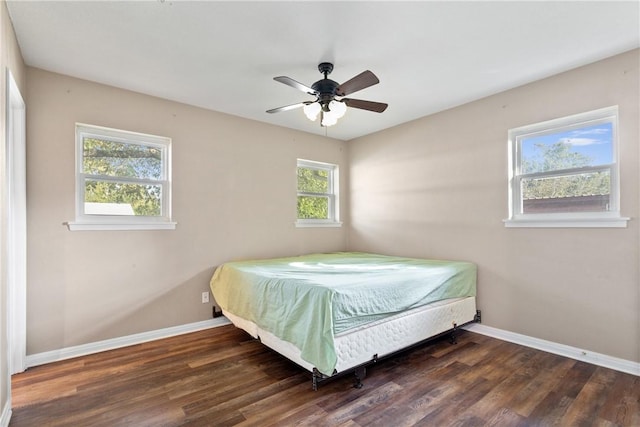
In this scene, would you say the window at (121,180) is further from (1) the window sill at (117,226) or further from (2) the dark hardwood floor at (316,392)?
(2) the dark hardwood floor at (316,392)

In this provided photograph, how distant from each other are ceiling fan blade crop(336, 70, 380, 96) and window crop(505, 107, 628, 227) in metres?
1.83

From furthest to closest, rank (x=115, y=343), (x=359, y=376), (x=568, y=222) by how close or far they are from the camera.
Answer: (x=115, y=343)
(x=568, y=222)
(x=359, y=376)

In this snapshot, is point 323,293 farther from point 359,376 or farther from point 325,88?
point 325,88

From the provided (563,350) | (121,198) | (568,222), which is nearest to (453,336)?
(563,350)

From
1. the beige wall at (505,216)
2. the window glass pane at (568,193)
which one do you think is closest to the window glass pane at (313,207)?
the beige wall at (505,216)

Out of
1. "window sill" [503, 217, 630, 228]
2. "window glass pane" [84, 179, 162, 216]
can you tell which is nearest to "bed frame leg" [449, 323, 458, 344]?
"window sill" [503, 217, 630, 228]

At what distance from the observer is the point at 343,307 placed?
2.08 meters

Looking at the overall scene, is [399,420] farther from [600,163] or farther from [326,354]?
[600,163]

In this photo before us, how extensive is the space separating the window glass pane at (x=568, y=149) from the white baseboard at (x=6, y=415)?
169 inches

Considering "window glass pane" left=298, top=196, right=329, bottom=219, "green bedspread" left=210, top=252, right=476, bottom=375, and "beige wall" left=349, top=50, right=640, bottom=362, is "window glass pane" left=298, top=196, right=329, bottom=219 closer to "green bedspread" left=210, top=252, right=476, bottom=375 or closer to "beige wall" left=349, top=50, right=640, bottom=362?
"beige wall" left=349, top=50, right=640, bottom=362

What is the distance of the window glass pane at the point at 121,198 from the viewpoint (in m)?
2.90

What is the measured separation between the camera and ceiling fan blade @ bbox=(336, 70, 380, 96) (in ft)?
6.89

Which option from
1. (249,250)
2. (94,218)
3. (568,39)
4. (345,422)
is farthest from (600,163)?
(94,218)

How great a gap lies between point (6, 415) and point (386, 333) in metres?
2.39
